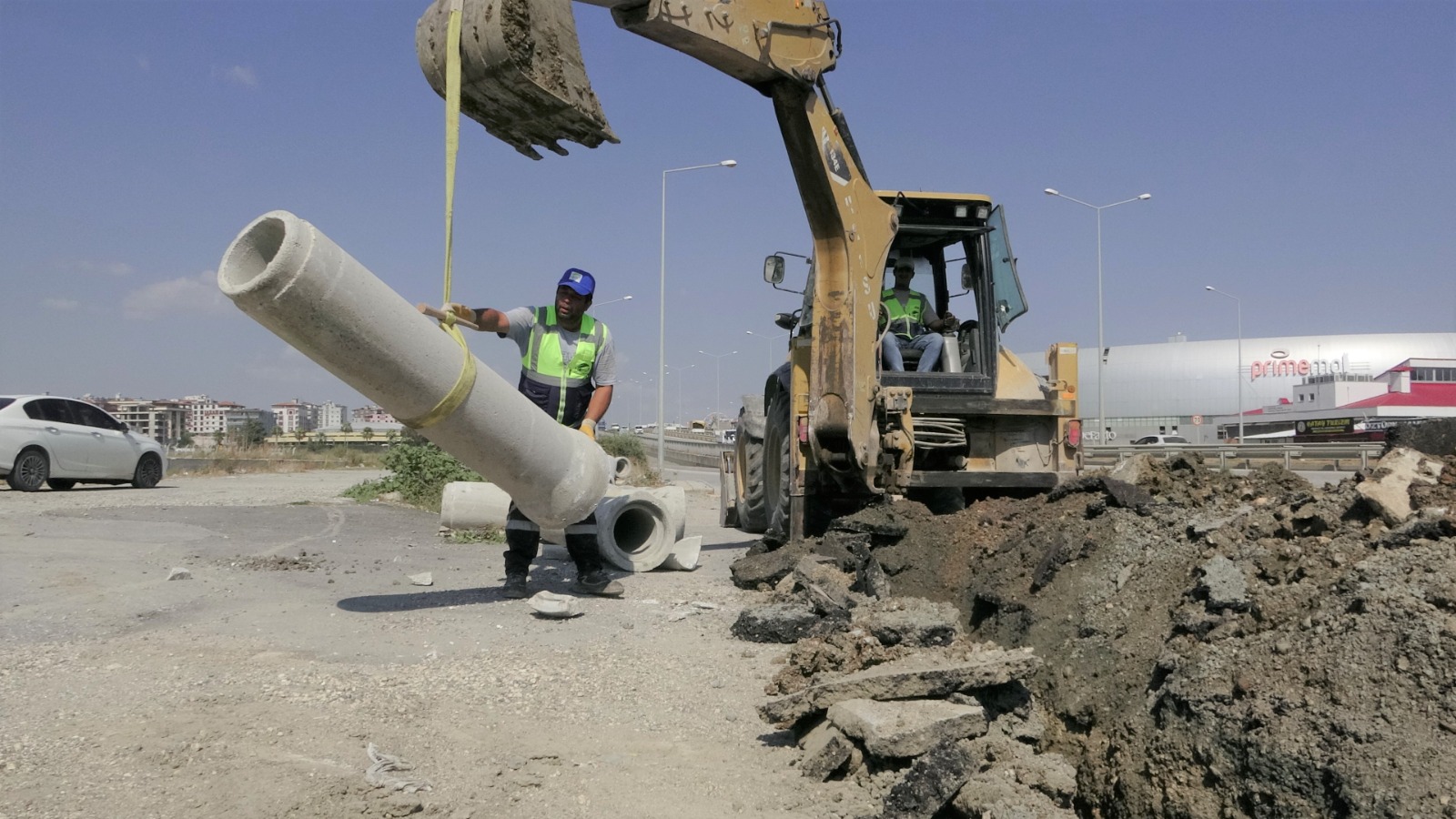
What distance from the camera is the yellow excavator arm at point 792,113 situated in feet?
14.7

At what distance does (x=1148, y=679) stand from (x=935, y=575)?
98.6 inches

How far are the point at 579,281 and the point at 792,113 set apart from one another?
1.77 metres

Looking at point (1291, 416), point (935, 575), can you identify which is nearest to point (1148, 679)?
point (935, 575)

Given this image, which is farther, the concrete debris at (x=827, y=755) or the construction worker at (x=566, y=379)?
the construction worker at (x=566, y=379)

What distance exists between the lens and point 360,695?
161 inches

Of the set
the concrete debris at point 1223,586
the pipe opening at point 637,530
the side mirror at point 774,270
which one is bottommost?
the pipe opening at point 637,530

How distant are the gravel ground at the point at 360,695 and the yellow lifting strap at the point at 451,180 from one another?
1.17m

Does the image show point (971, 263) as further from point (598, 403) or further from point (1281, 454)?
point (1281, 454)

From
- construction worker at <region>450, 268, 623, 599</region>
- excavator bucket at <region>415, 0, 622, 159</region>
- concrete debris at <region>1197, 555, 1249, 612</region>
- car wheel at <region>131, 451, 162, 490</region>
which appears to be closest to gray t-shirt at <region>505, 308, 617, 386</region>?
construction worker at <region>450, 268, 623, 599</region>

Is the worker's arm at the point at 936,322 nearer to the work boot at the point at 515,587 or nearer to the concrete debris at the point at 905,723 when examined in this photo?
the work boot at the point at 515,587

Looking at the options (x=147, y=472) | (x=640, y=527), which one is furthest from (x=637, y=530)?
(x=147, y=472)

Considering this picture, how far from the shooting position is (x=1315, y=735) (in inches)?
119

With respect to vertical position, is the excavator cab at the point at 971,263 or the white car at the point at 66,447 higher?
the excavator cab at the point at 971,263

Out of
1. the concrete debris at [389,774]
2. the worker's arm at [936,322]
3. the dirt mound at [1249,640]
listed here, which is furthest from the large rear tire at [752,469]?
the concrete debris at [389,774]
